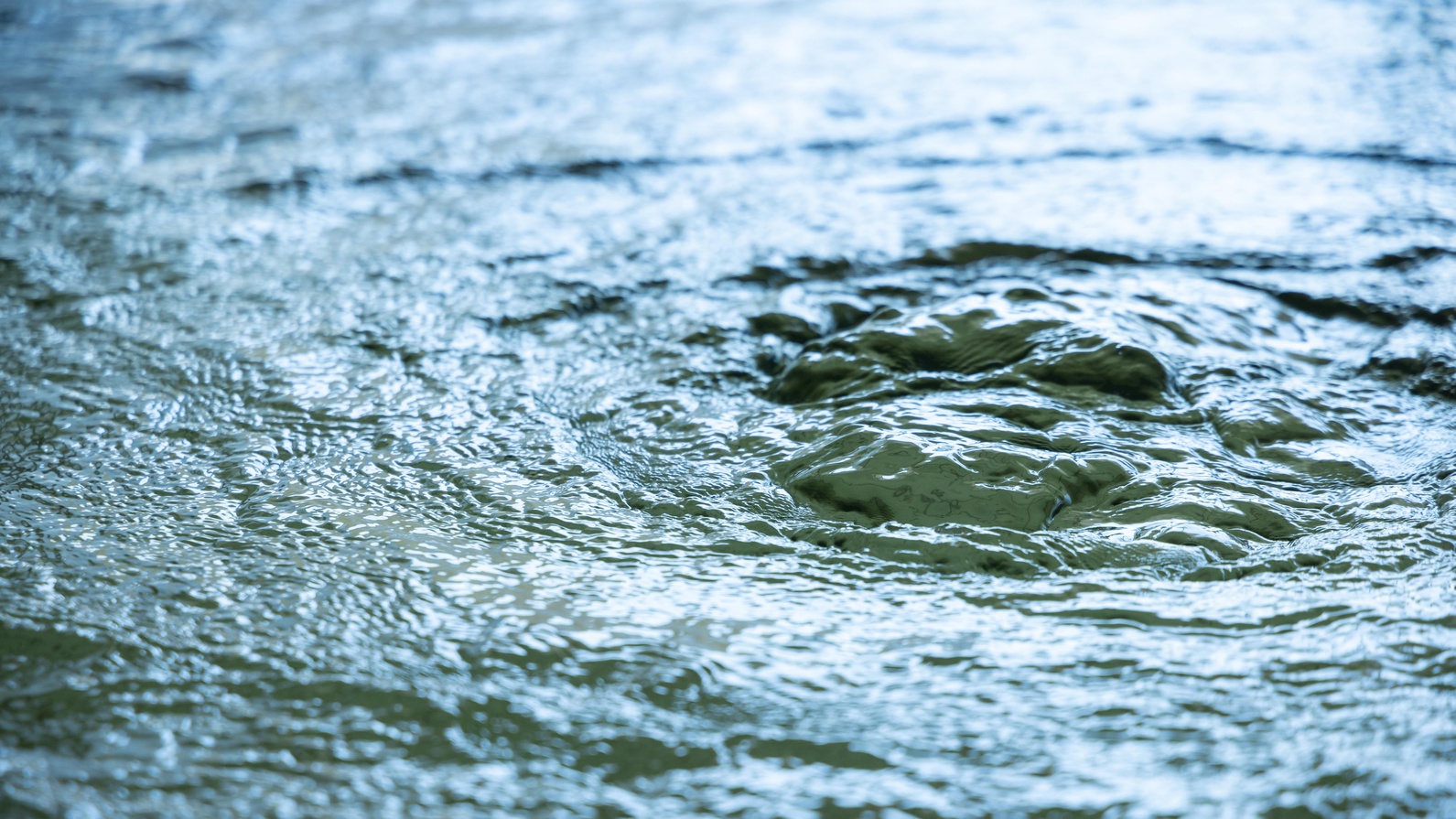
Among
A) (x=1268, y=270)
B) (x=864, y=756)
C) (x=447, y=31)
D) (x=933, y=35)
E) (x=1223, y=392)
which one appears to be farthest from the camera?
(x=447, y=31)

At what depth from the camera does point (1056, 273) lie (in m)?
2.34

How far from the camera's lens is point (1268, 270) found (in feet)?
7.64

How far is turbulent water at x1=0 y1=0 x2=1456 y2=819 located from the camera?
116 centimetres

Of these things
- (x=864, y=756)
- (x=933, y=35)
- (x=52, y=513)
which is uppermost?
(x=933, y=35)

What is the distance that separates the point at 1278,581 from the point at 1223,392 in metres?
0.54

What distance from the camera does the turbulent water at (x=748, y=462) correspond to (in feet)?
3.82

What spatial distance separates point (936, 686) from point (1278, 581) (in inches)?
19.3

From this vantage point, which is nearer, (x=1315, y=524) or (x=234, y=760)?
(x=234, y=760)

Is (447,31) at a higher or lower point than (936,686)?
higher

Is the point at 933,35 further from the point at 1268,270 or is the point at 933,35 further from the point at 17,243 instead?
the point at 17,243

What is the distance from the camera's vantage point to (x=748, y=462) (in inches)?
67.1

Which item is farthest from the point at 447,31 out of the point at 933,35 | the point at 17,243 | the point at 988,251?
the point at 988,251

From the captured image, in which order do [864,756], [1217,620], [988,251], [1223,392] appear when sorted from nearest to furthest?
[864,756] → [1217,620] → [1223,392] → [988,251]

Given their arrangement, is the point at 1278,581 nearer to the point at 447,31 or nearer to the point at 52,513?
the point at 52,513
